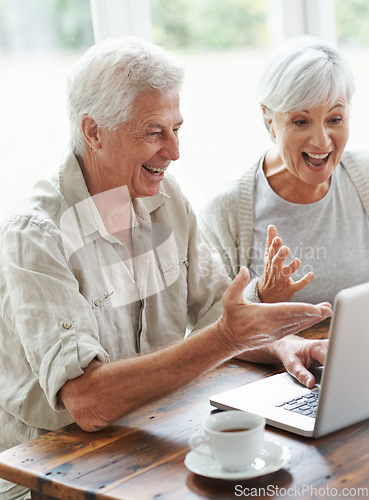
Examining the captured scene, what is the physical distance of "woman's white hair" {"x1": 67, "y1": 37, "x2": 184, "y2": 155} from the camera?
60.7 inches

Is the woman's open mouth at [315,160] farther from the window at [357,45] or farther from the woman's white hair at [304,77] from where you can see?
the window at [357,45]

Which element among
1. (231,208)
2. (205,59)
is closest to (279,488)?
(231,208)

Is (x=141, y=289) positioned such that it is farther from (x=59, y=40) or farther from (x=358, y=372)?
(x=59, y=40)

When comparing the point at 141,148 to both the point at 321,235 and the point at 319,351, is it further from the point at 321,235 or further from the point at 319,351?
the point at 321,235

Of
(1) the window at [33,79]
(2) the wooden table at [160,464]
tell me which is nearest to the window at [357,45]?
(1) the window at [33,79]

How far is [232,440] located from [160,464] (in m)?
0.17

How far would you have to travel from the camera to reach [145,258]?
1.74 m

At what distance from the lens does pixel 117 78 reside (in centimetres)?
154

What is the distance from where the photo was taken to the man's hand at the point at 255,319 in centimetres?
117

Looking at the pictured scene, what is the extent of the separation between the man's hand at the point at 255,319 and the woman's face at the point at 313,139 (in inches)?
37.7

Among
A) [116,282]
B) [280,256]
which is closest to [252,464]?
[280,256]

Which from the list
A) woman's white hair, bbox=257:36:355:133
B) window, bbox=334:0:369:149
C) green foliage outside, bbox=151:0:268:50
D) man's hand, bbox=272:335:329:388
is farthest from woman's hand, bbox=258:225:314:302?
window, bbox=334:0:369:149

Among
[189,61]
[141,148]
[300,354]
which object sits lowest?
[300,354]

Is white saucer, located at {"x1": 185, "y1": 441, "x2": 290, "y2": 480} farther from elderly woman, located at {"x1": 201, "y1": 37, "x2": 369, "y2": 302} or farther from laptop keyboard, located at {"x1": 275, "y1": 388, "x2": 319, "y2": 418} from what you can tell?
elderly woman, located at {"x1": 201, "y1": 37, "x2": 369, "y2": 302}
